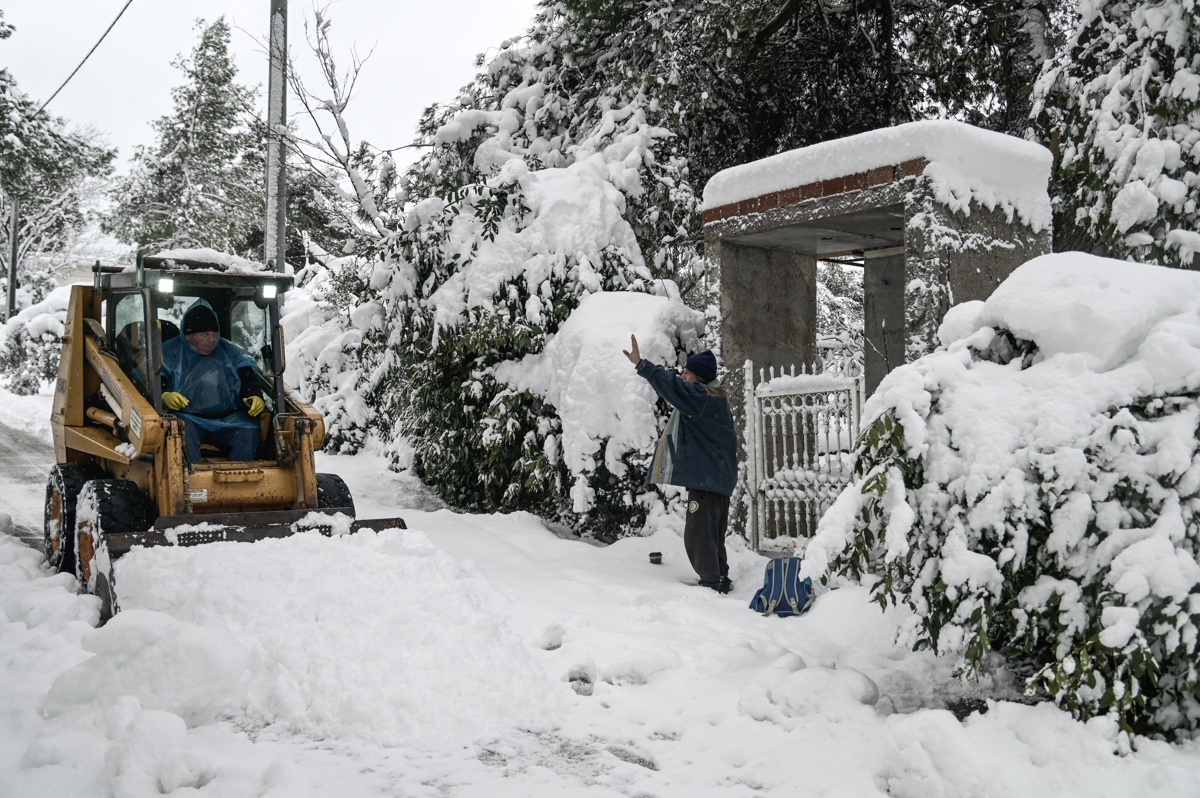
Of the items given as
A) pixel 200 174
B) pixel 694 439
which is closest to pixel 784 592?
pixel 694 439

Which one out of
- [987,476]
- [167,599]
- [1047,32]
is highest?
[1047,32]

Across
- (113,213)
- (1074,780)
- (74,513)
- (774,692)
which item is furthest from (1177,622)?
(113,213)

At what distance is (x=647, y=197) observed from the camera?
10414mm

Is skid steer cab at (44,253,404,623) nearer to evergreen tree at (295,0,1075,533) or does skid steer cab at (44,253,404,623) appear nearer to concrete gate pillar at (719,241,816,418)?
evergreen tree at (295,0,1075,533)

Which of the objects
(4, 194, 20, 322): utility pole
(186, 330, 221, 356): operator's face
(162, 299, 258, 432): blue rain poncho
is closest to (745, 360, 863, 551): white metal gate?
(162, 299, 258, 432): blue rain poncho

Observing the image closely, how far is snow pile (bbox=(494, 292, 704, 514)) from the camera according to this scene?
7.84 meters

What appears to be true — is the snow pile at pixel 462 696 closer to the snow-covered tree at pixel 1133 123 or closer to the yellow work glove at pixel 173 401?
the yellow work glove at pixel 173 401

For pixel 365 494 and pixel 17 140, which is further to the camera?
pixel 17 140

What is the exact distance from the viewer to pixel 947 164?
6602 millimetres

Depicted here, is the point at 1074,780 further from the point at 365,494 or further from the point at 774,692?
the point at 365,494

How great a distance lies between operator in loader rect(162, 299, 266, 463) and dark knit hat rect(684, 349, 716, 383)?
300 cm

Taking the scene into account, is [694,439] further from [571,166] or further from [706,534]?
[571,166]

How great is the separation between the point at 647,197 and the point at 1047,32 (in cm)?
523

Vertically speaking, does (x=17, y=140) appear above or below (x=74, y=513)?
above
